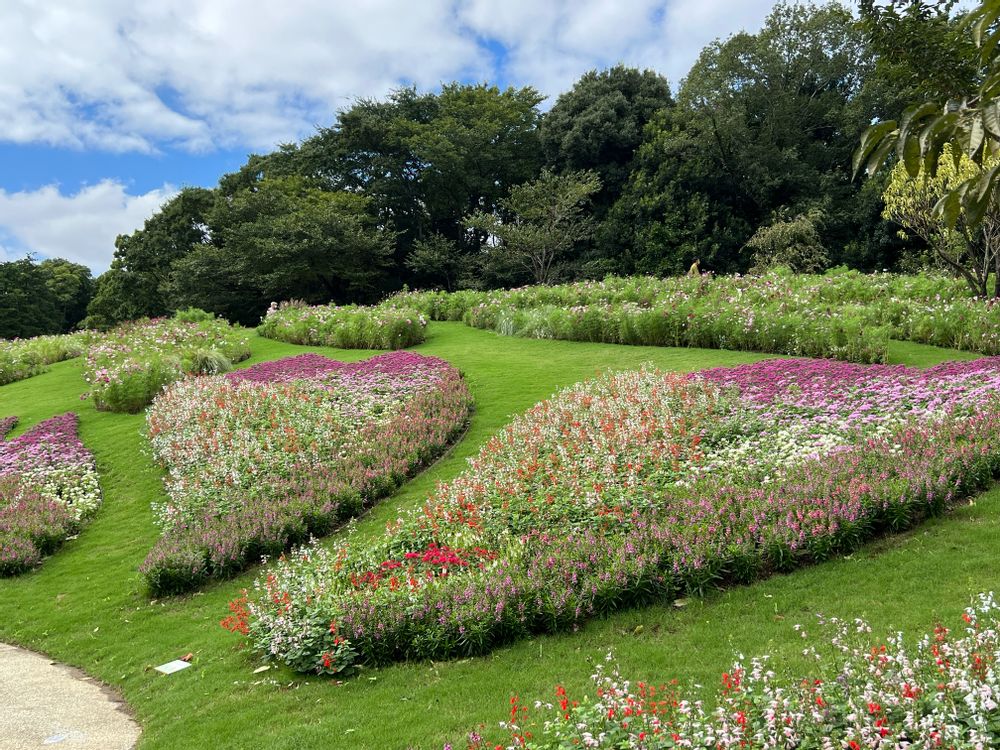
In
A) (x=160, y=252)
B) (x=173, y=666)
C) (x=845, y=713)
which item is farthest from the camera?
(x=160, y=252)

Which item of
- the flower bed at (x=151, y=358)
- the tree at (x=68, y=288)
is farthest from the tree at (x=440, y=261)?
the tree at (x=68, y=288)

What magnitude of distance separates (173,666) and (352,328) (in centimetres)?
1394

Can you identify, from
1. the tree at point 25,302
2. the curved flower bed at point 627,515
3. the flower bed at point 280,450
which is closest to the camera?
the curved flower bed at point 627,515

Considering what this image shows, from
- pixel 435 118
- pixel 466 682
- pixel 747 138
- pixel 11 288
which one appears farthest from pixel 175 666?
pixel 11 288

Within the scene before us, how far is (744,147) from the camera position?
31.9m

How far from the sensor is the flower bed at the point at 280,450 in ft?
24.0

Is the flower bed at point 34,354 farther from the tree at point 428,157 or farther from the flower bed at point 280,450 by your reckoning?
the tree at point 428,157

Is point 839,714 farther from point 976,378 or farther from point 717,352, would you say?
point 717,352

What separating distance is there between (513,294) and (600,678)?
18408 mm

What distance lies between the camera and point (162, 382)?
1446 centimetres

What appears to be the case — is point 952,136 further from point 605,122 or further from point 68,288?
point 68,288

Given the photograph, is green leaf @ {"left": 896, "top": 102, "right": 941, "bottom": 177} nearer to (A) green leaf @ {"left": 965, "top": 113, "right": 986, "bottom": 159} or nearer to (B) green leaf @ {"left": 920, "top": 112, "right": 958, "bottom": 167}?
(B) green leaf @ {"left": 920, "top": 112, "right": 958, "bottom": 167}

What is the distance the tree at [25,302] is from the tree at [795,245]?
4221cm

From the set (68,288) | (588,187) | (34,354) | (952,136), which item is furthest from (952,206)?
(68,288)
